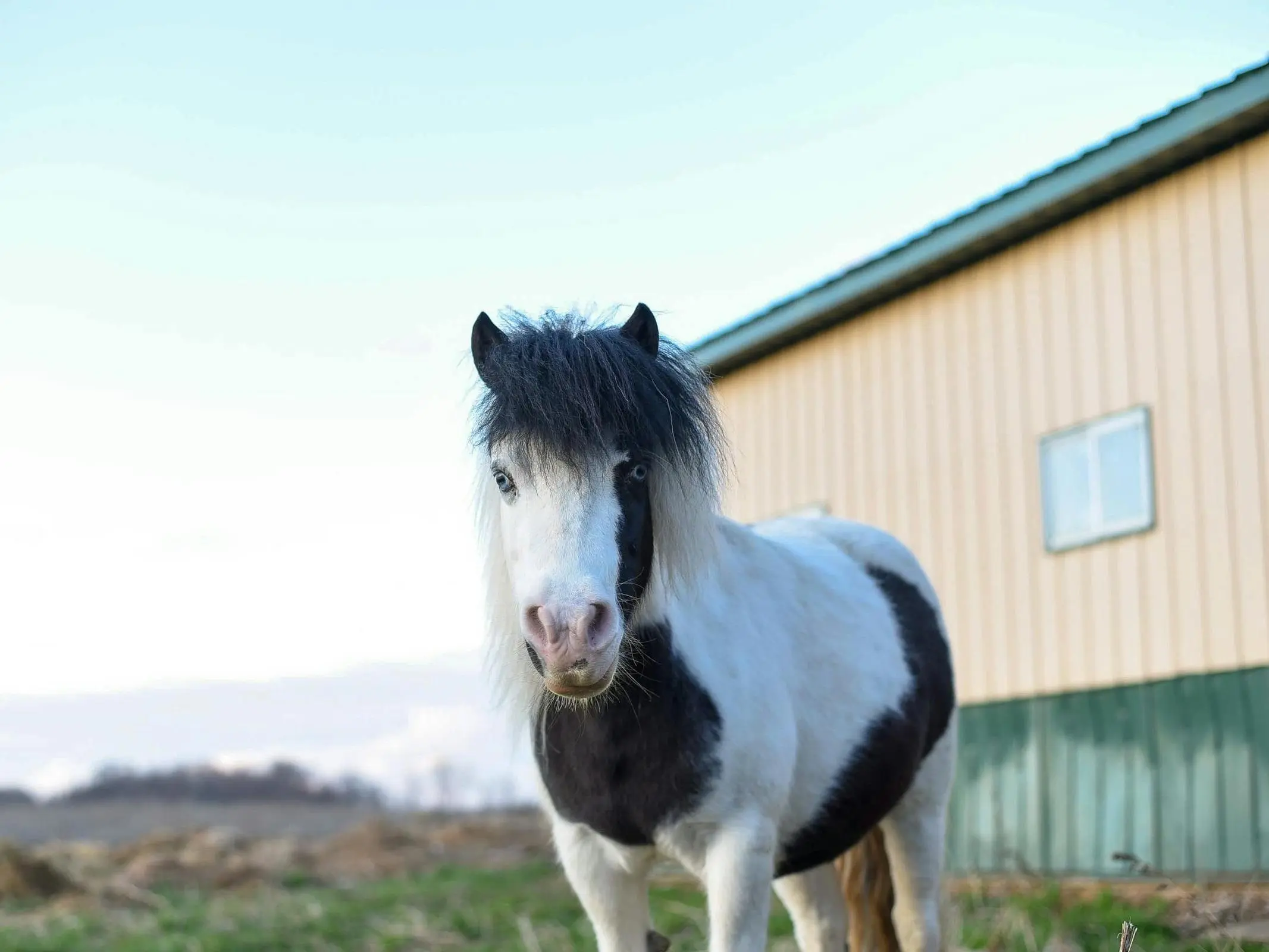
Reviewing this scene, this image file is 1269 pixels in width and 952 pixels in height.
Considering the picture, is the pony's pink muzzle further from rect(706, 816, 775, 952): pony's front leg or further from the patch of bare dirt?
the patch of bare dirt

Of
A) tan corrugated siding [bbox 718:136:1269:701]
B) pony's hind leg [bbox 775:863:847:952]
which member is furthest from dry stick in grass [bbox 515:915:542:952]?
tan corrugated siding [bbox 718:136:1269:701]

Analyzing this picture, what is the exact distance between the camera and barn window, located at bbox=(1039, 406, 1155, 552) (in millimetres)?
8281

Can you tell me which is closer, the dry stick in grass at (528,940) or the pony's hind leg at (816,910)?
the pony's hind leg at (816,910)

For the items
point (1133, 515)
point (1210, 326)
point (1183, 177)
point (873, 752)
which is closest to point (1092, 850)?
point (1133, 515)

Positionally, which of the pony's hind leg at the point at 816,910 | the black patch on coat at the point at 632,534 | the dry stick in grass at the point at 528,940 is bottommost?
the dry stick in grass at the point at 528,940

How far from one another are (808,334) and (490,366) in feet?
27.1

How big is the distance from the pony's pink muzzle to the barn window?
631 centimetres

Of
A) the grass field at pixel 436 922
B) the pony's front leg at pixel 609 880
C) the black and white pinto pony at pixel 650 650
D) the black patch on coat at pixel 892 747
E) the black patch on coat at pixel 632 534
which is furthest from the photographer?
the grass field at pixel 436 922

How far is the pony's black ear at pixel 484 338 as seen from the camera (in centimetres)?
333

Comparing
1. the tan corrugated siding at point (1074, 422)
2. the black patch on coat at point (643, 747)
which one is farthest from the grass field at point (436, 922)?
the black patch on coat at point (643, 747)

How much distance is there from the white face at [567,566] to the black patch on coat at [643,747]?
42cm

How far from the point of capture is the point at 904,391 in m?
10.3

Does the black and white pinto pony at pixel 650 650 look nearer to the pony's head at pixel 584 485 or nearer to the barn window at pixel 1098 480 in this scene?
the pony's head at pixel 584 485

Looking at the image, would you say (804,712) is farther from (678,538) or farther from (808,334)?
(808,334)
